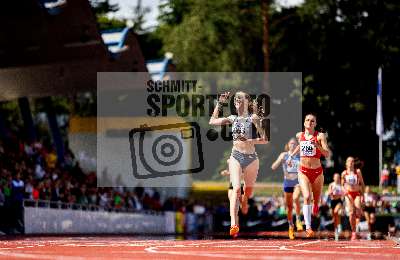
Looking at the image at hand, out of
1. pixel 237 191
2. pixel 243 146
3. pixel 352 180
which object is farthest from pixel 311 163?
pixel 352 180

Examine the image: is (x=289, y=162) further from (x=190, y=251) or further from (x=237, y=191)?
(x=190, y=251)

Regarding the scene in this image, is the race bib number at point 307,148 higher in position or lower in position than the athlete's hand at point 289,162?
higher

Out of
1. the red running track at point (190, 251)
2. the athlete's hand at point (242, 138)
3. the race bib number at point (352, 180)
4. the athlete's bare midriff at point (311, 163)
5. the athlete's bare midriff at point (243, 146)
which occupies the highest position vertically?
the athlete's hand at point (242, 138)

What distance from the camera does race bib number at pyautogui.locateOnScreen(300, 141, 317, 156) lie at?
20906 millimetres

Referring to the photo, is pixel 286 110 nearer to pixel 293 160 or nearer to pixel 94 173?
pixel 94 173

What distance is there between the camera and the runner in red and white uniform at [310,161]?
20594 mm

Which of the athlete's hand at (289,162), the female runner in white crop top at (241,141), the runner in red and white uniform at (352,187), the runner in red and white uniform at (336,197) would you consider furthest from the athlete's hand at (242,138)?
the runner in red and white uniform at (336,197)

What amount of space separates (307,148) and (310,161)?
0.98 feet

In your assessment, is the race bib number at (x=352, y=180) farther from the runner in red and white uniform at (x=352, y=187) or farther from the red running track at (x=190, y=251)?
the red running track at (x=190, y=251)

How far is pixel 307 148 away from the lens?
2103 centimetres

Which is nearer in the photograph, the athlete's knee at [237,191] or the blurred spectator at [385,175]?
the athlete's knee at [237,191]

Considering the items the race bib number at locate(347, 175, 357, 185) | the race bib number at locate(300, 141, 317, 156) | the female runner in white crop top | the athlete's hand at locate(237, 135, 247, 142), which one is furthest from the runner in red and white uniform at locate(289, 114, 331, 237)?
the race bib number at locate(347, 175, 357, 185)

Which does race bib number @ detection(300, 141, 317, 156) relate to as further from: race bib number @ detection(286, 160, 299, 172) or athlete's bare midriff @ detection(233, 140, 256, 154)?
race bib number @ detection(286, 160, 299, 172)

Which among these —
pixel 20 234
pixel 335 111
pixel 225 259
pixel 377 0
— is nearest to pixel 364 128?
pixel 335 111
